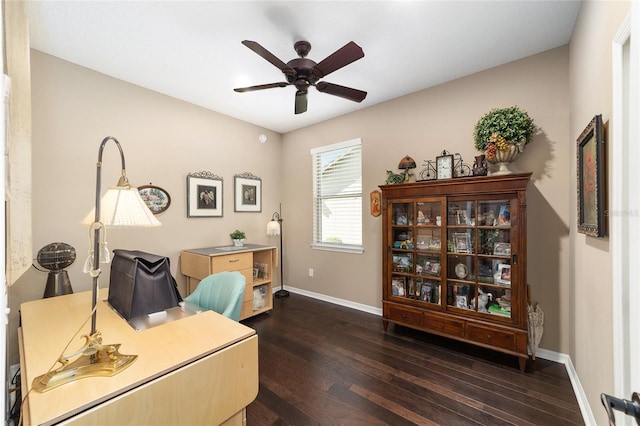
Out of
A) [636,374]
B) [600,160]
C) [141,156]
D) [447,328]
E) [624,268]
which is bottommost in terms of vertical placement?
[447,328]

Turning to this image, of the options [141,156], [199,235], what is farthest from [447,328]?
[141,156]

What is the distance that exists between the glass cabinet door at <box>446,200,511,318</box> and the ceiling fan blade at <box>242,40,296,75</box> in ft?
6.23

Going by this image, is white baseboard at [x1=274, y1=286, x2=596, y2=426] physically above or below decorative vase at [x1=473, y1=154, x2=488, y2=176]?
below

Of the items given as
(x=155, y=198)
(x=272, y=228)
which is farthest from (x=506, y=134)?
(x=155, y=198)

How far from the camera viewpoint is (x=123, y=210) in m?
1.15

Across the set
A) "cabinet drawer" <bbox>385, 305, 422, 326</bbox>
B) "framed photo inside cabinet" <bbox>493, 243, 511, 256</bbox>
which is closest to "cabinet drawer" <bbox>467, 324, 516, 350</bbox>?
"cabinet drawer" <bbox>385, 305, 422, 326</bbox>

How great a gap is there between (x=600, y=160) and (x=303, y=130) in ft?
11.7

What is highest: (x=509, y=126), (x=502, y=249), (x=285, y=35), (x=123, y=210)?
(x=285, y=35)

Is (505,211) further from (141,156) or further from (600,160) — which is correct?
(141,156)

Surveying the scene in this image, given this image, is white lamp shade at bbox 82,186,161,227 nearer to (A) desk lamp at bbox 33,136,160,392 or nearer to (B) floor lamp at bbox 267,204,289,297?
(A) desk lamp at bbox 33,136,160,392

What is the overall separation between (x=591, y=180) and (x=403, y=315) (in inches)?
75.3

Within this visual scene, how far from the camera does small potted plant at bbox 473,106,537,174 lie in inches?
88.4

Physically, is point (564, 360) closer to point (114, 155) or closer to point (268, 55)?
point (268, 55)

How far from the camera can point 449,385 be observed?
2.01 metres
